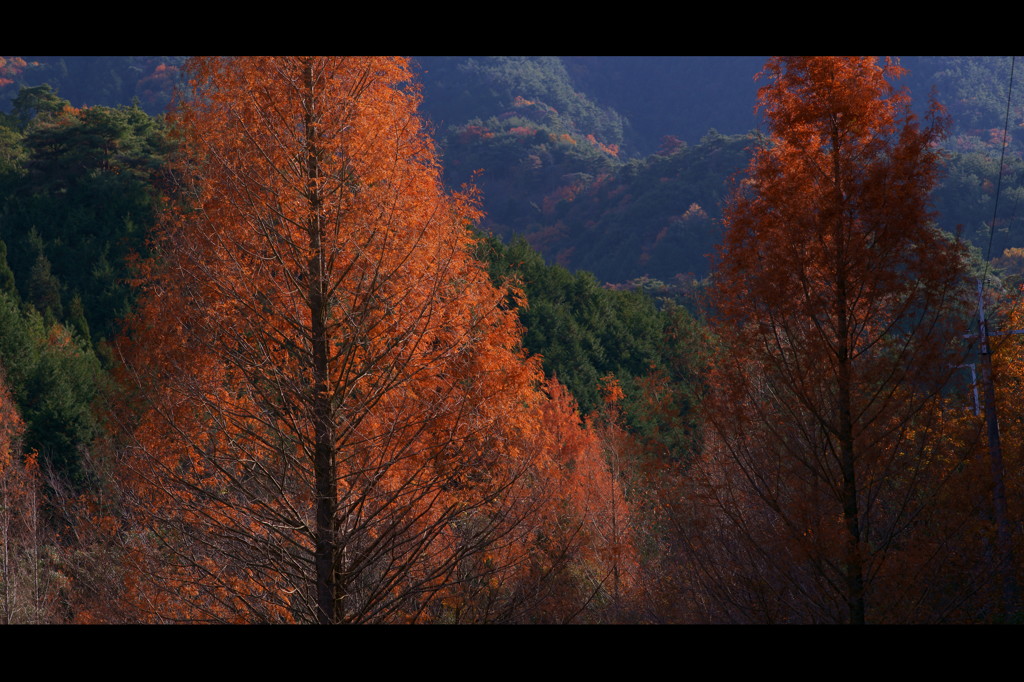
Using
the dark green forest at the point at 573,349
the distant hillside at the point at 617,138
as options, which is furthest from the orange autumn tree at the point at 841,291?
the distant hillside at the point at 617,138

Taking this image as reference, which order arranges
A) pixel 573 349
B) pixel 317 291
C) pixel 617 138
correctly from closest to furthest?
pixel 317 291, pixel 573 349, pixel 617 138

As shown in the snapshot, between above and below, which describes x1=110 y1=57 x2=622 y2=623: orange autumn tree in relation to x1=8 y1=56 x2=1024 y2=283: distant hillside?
below

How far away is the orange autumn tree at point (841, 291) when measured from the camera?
690 centimetres

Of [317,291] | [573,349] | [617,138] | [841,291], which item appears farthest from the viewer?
[617,138]

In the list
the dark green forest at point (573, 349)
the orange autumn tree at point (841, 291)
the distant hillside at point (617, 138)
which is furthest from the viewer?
the distant hillside at point (617, 138)

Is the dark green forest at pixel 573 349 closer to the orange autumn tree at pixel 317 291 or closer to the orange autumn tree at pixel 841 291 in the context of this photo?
the orange autumn tree at pixel 841 291

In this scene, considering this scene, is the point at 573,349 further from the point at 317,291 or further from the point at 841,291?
the point at 317,291

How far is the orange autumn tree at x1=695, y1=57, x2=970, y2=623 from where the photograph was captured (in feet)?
22.6

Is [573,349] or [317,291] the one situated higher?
[573,349]

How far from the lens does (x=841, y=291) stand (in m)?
7.05

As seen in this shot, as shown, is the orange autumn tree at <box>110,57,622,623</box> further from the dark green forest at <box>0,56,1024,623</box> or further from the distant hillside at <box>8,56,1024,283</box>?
the distant hillside at <box>8,56,1024,283</box>

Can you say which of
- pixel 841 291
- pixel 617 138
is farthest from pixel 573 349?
pixel 617 138

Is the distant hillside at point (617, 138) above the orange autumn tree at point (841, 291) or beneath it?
above

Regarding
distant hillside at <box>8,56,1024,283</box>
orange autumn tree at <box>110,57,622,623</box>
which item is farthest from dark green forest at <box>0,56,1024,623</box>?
distant hillside at <box>8,56,1024,283</box>
